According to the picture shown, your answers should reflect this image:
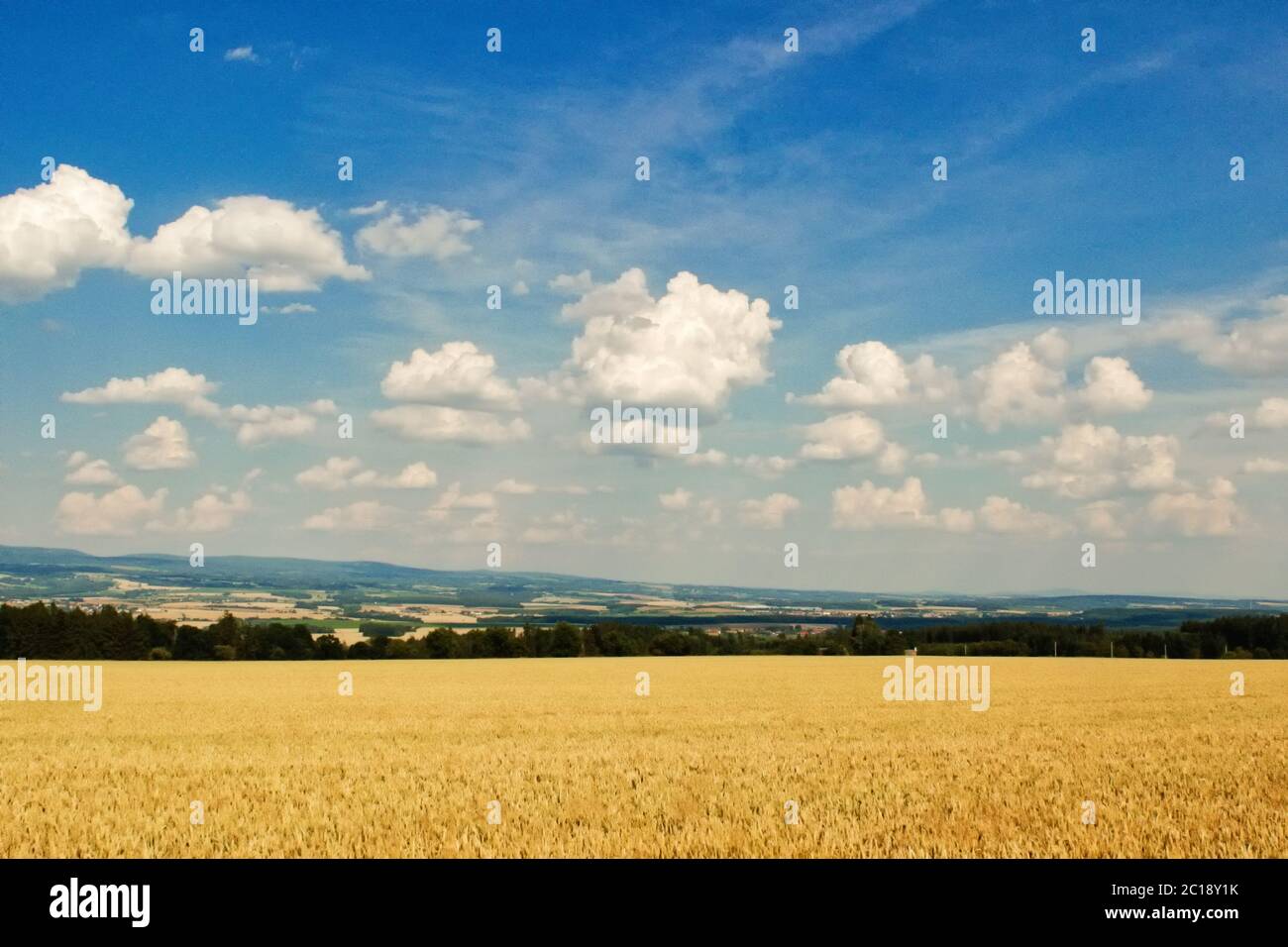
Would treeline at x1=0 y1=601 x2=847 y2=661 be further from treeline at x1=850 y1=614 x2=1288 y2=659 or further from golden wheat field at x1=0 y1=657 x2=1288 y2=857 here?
golden wheat field at x1=0 y1=657 x2=1288 y2=857

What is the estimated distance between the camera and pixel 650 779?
57.0 ft

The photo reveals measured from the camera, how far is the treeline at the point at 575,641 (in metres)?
90.7

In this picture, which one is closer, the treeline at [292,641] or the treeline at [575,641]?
the treeline at [292,641]

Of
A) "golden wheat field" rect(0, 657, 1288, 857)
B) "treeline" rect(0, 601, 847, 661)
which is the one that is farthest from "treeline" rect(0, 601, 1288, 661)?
"golden wheat field" rect(0, 657, 1288, 857)

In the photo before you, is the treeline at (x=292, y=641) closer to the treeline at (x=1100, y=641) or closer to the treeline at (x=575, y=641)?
the treeline at (x=575, y=641)

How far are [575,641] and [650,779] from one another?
83010 millimetres

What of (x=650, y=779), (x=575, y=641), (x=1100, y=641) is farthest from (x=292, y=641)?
(x=650, y=779)

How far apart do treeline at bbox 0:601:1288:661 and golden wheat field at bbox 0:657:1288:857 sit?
186 ft

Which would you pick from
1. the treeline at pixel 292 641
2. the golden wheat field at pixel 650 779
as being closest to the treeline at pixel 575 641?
the treeline at pixel 292 641

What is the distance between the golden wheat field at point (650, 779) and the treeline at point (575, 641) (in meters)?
56.6

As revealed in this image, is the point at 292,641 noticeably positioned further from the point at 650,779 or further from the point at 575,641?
the point at 650,779
